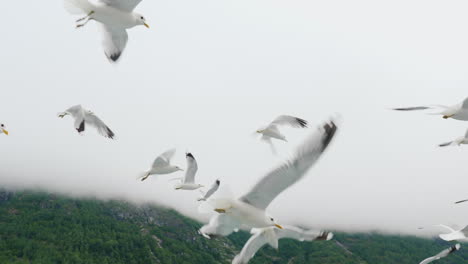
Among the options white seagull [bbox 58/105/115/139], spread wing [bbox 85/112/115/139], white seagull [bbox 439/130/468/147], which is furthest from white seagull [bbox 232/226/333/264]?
spread wing [bbox 85/112/115/139]

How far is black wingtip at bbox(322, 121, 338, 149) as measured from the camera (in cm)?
533

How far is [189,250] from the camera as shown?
14738 cm

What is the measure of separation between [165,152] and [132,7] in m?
5.75

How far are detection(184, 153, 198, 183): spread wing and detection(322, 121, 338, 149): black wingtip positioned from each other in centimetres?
951

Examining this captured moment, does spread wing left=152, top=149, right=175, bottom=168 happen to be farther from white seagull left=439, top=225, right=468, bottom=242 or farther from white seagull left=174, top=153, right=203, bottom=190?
white seagull left=439, top=225, right=468, bottom=242

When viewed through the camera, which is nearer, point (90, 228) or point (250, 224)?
point (250, 224)

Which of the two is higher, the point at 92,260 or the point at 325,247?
the point at 92,260

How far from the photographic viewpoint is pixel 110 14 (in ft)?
31.3

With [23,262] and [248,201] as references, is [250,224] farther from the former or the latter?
[23,262]

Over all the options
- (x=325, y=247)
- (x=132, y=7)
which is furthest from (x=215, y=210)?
Result: (x=325, y=247)

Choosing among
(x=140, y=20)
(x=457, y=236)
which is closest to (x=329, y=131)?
(x=457, y=236)

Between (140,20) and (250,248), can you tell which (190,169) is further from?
(250,248)

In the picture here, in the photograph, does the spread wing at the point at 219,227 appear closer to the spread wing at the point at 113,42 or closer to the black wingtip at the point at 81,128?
the spread wing at the point at 113,42

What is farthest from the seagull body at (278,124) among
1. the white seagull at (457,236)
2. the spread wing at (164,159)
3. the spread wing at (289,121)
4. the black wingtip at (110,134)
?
the white seagull at (457,236)
